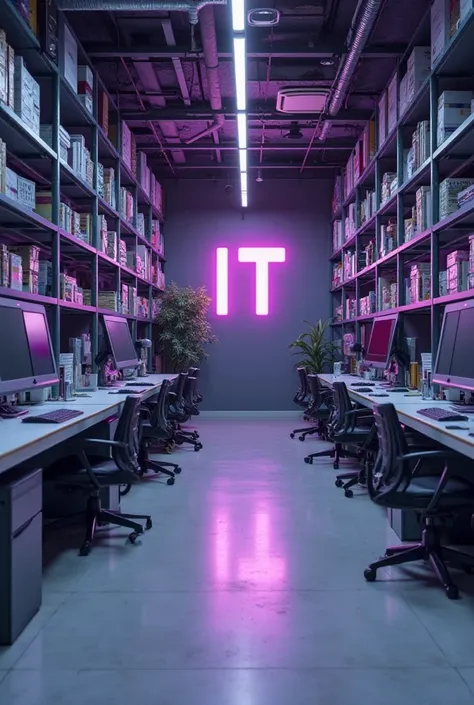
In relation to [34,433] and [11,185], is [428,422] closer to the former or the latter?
[34,433]

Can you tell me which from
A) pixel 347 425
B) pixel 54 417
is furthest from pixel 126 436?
pixel 347 425

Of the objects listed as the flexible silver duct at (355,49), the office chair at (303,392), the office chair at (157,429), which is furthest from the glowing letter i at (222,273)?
the office chair at (157,429)

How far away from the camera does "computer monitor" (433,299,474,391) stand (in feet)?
11.1

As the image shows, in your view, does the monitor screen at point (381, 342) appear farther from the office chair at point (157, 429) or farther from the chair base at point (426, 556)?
the chair base at point (426, 556)

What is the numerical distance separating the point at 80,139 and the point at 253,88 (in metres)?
3.08

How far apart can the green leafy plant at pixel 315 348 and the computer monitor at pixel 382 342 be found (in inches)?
139

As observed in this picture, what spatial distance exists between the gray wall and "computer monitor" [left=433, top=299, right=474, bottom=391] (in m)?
6.49

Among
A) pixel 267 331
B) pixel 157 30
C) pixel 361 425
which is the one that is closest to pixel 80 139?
pixel 157 30

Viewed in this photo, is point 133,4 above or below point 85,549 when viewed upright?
above

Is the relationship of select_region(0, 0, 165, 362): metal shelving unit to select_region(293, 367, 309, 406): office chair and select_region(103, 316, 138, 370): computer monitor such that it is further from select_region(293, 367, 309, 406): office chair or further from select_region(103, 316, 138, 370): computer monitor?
select_region(293, 367, 309, 406): office chair

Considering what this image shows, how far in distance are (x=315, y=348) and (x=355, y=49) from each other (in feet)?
16.5

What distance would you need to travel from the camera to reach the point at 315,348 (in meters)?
9.62

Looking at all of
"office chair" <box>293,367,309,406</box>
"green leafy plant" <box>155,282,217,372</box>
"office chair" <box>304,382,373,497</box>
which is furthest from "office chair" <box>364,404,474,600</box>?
"green leafy plant" <box>155,282,217,372</box>

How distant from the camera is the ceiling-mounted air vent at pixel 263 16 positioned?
5.09 meters
